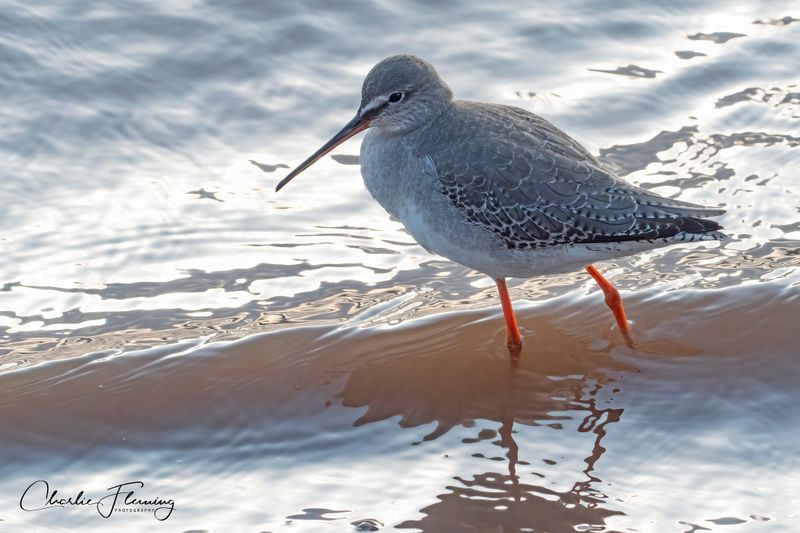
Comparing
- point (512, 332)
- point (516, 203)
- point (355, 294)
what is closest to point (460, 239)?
point (516, 203)

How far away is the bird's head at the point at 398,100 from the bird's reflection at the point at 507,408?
1.64 meters

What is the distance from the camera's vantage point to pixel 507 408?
750 cm

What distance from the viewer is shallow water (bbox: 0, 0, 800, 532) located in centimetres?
666

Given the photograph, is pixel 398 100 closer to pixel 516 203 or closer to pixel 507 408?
pixel 516 203

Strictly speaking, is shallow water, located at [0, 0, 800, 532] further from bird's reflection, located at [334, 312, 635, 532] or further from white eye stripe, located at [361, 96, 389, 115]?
white eye stripe, located at [361, 96, 389, 115]

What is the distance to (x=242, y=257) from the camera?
9695 mm

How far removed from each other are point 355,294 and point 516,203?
1.87 metres

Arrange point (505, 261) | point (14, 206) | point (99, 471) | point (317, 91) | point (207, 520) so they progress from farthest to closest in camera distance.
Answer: point (317, 91) → point (14, 206) → point (505, 261) → point (99, 471) → point (207, 520)

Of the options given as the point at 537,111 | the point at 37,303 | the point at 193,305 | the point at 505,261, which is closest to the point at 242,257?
the point at 193,305

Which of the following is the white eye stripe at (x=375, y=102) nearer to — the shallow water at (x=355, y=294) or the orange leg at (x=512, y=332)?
the shallow water at (x=355, y=294)

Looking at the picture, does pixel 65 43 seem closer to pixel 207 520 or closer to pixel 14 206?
→ pixel 14 206

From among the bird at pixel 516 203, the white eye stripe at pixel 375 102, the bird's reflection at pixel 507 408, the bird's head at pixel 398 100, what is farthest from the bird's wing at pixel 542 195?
the bird's reflection at pixel 507 408

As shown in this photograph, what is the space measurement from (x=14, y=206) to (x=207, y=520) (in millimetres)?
4814

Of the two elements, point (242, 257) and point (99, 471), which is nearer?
point (99, 471)
